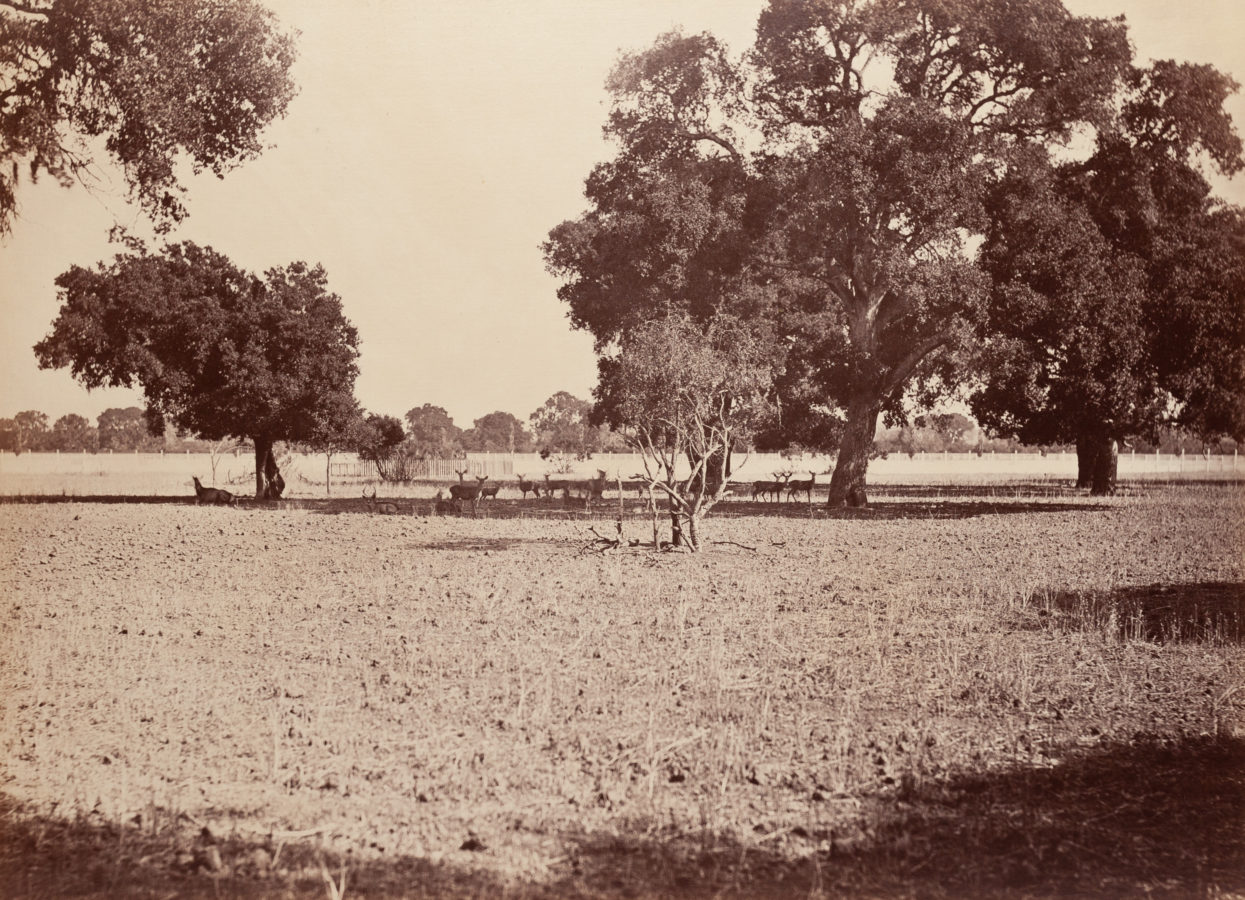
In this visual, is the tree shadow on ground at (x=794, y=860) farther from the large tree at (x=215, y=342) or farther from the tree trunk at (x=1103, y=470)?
the tree trunk at (x=1103, y=470)

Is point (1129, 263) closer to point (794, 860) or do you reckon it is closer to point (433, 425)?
point (794, 860)

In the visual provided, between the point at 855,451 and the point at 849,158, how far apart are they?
10.2 m

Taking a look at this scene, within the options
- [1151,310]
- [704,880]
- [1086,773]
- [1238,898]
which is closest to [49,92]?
[704,880]

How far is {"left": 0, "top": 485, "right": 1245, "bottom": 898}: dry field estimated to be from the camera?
538 centimetres

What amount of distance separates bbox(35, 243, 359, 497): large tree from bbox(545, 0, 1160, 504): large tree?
11138 millimetres

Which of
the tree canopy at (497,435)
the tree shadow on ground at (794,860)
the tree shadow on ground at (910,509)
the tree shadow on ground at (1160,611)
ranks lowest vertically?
the tree shadow on ground at (794,860)

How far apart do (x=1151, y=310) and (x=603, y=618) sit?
2067cm

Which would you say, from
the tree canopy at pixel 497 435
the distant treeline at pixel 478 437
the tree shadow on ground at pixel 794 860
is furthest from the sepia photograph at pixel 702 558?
the tree canopy at pixel 497 435

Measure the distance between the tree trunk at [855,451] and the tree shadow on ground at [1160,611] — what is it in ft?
51.8

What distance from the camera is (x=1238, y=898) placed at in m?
5.20

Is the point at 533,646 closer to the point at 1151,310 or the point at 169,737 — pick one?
the point at 169,737

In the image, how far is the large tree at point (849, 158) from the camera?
77.9 ft

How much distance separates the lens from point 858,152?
2333 centimetres

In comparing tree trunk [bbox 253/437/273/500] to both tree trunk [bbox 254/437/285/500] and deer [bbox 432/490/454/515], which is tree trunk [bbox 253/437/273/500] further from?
deer [bbox 432/490/454/515]
